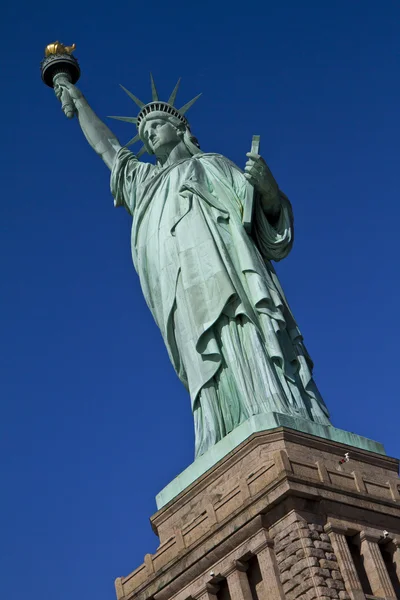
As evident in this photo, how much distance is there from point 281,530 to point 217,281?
427cm

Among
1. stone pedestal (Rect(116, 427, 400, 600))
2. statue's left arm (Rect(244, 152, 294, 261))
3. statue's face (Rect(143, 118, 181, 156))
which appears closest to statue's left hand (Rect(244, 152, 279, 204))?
statue's left arm (Rect(244, 152, 294, 261))

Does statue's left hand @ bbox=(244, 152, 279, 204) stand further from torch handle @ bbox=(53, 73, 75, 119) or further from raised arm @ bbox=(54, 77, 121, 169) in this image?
torch handle @ bbox=(53, 73, 75, 119)

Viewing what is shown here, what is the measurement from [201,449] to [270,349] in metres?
1.64

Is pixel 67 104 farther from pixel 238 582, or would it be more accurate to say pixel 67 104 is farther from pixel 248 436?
pixel 238 582

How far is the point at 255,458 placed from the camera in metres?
14.9

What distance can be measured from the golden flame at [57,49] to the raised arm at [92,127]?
2.71ft

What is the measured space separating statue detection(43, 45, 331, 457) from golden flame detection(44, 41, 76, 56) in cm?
380

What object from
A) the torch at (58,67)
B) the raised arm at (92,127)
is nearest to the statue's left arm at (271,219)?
the raised arm at (92,127)

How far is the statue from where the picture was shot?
16266 mm

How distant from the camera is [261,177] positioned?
17.4 metres

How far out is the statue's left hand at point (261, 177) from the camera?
17203 mm

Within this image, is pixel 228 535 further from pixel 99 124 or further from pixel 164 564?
pixel 99 124

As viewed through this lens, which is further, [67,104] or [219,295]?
[67,104]

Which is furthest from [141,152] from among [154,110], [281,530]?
[281,530]
